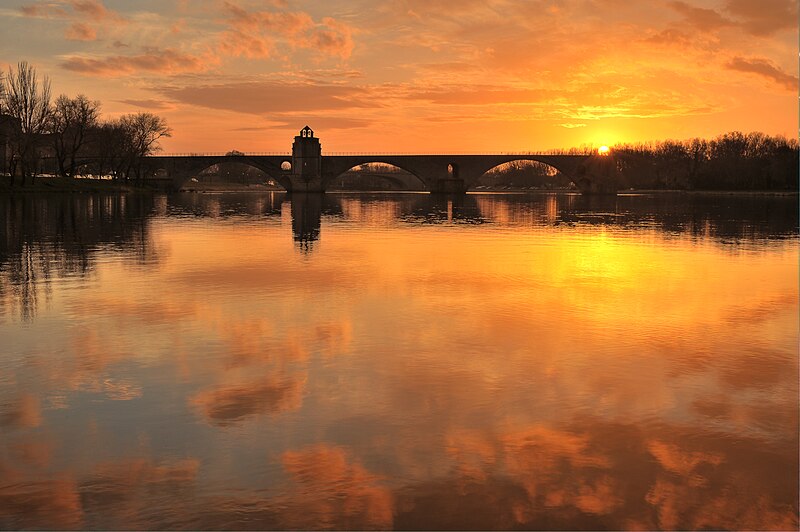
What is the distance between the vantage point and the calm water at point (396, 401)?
6961 mm

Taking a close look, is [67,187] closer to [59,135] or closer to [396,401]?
[59,135]

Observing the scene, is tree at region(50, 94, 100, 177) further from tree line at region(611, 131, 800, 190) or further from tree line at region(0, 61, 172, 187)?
tree line at region(611, 131, 800, 190)

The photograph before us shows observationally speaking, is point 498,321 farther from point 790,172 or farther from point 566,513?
point 790,172

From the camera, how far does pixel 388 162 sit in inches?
6491

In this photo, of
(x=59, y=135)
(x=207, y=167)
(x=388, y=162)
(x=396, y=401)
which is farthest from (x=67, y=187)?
(x=396, y=401)

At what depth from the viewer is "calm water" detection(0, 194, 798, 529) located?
696 centimetres

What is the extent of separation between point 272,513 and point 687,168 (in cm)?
18562

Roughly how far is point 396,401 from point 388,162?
157 meters

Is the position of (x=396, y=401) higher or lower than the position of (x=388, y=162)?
lower

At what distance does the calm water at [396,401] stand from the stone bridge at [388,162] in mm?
141628

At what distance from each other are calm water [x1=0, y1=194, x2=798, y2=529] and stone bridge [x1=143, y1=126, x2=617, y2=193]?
141628 mm

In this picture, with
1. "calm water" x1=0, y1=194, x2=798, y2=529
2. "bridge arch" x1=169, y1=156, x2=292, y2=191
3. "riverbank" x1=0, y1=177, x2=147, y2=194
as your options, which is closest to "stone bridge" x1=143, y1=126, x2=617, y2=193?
"bridge arch" x1=169, y1=156, x2=292, y2=191

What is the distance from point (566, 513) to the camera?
678 cm

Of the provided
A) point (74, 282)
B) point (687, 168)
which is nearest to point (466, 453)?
point (74, 282)
